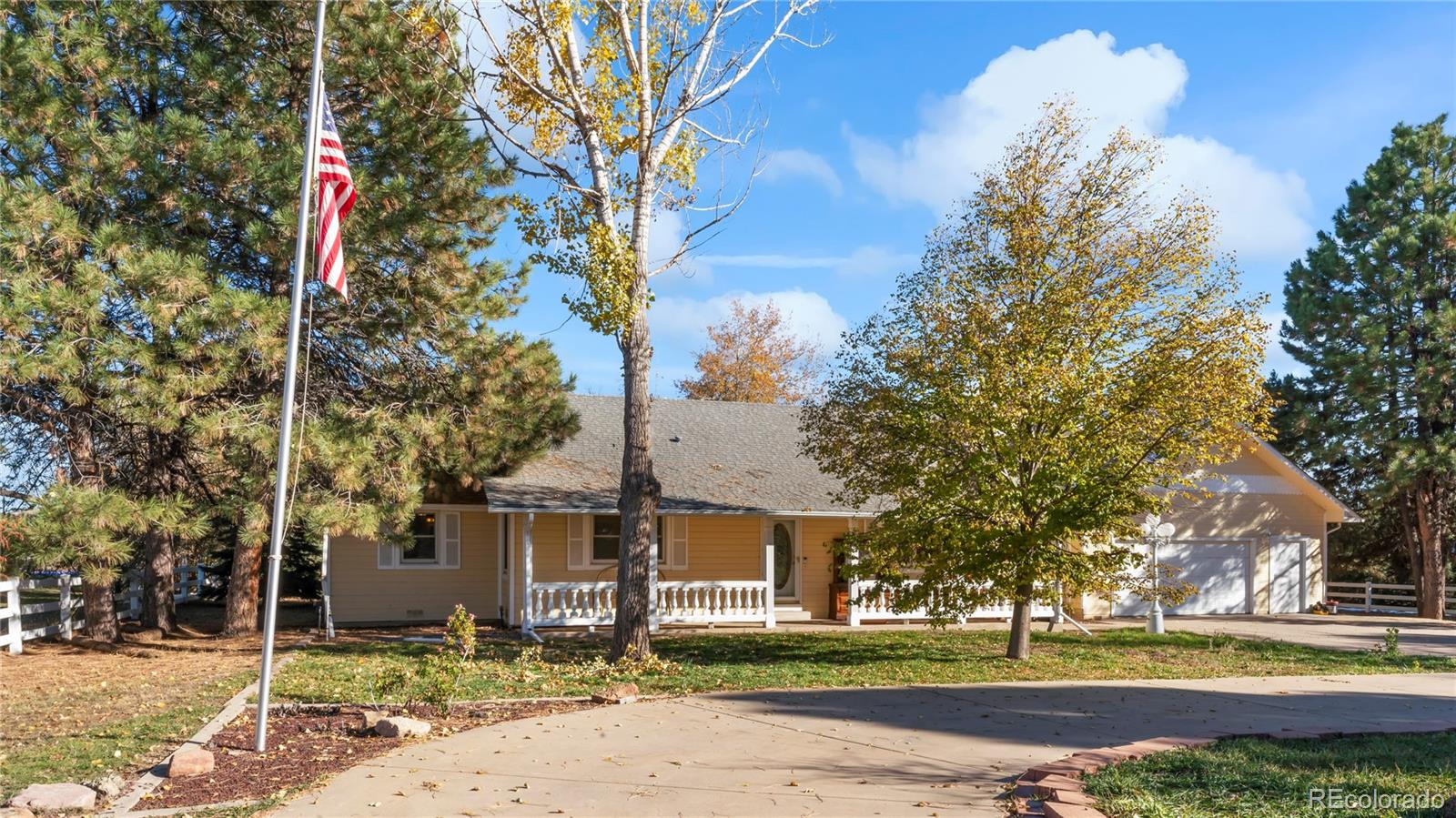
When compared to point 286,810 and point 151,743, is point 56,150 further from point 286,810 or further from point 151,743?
point 286,810

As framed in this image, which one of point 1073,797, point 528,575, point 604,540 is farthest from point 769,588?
point 1073,797

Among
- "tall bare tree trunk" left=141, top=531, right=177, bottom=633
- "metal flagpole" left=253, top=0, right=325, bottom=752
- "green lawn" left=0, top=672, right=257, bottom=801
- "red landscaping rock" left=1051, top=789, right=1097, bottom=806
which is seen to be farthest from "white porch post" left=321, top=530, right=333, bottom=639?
"red landscaping rock" left=1051, top=789, right=1097, bottom=806

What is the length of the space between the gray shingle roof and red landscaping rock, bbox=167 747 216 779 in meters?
10.5

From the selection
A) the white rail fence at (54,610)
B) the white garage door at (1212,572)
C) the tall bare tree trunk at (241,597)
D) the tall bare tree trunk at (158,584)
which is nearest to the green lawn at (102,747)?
the white rail fence at (54,610)

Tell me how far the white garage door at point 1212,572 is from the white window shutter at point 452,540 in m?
15.2

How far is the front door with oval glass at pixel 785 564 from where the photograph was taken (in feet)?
74.9

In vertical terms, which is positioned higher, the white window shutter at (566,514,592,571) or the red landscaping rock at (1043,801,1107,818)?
the white window shutter at (566,514,592,571)

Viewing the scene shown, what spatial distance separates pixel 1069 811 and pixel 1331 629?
18644mm

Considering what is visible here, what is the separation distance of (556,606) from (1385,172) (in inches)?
930

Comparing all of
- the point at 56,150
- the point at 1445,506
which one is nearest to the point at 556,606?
the point at 56,150

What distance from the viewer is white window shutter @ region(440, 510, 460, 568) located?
21.5 metres

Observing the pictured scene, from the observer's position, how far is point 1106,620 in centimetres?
2358

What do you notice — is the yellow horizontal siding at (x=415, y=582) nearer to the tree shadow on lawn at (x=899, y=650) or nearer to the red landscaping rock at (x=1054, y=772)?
the tree shadow on lawn at (x=899, y=650)

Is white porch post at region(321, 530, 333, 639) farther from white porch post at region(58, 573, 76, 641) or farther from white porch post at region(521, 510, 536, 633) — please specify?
white porch post at region(58, 573, 76, 641)
